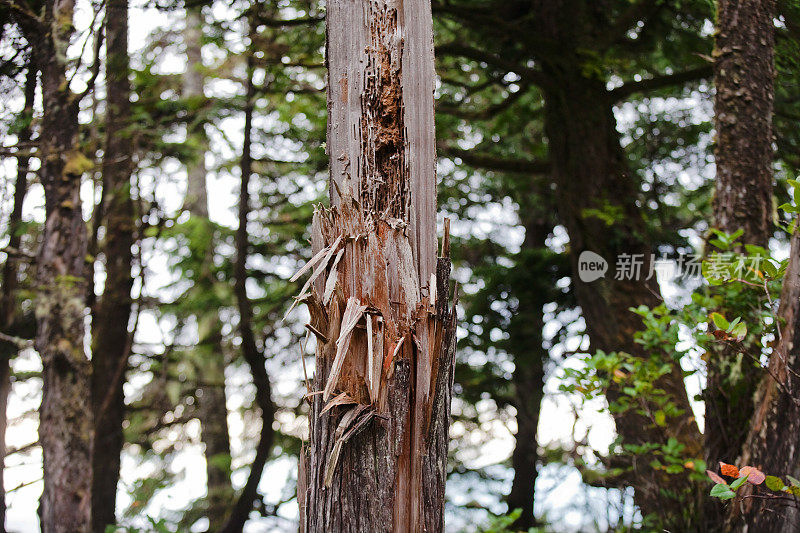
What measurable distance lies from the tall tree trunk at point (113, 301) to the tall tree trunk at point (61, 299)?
1402mm

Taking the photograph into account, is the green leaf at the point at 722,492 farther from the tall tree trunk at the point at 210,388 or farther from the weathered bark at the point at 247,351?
the tall tree trunk at the point at 210,388

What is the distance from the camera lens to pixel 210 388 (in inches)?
386

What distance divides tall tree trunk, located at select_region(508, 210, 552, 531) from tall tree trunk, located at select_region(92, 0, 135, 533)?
14.9 feet

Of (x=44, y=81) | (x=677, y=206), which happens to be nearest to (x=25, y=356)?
(x=44, y=81)

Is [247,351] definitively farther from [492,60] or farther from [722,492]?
[722,492]

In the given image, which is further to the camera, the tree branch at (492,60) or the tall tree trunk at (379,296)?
the tree branch at (492,60)

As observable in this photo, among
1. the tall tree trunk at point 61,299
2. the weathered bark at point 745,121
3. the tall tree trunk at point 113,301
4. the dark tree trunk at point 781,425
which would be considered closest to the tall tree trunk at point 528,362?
the weathered bark at point 745,121

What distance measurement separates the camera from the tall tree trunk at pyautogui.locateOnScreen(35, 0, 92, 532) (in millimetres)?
4809

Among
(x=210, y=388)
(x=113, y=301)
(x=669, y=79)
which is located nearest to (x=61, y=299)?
(x=113, y=301)

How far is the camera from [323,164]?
7098mm

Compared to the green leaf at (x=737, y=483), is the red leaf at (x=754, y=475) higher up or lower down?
higher up

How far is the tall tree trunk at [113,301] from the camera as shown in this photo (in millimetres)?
6730

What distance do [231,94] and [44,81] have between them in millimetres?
3040

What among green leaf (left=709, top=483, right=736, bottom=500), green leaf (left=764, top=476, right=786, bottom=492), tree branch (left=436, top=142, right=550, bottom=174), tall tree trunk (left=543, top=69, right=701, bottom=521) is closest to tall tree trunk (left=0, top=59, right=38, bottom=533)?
tree branch (left=436, top=142, right=550, bottom=174)
